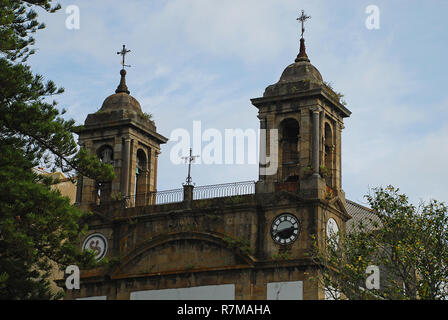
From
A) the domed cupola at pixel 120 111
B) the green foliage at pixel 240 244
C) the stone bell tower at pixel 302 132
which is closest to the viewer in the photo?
the green foliage at pixel 240 244

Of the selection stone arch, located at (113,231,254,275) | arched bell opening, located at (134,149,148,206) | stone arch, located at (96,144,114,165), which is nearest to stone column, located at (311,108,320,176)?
stone arch, located at (113,231,254,275)

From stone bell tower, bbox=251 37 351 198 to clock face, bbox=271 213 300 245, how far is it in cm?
121

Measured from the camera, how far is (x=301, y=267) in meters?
43.1

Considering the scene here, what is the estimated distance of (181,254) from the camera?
151 ft

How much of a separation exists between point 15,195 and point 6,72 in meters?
4.68

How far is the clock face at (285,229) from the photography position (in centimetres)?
4412

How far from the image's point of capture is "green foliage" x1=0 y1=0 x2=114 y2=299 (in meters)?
35.8

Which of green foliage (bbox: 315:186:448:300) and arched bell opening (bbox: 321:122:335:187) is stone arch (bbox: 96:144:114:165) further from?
green foliage (bbox: 315:186:448:300)

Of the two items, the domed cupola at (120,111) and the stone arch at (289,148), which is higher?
the domed cupola at (120,111)

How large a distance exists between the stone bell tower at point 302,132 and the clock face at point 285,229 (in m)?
1.21

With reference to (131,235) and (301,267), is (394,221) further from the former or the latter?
(131,235)

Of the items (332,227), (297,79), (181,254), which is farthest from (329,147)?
(181,254)

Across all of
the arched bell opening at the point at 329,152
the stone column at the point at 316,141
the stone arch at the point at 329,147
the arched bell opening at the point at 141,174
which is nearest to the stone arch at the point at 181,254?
the stone column at the point at 316,141

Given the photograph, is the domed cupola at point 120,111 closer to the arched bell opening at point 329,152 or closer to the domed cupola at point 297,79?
the domed cupola at point 297,79
